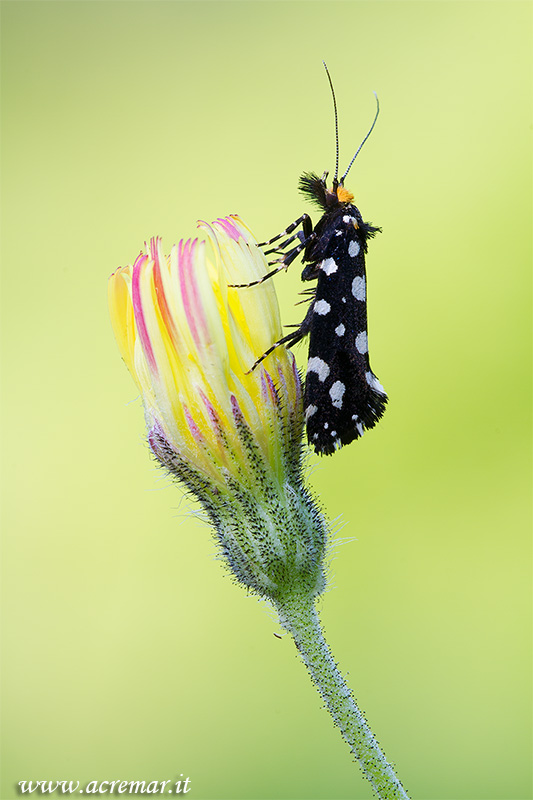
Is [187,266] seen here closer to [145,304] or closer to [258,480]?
[145,304]

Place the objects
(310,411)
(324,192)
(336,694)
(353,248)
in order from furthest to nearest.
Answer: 1. (324,192)
2. (353,248)
3. (310,411)
4. (336,694)

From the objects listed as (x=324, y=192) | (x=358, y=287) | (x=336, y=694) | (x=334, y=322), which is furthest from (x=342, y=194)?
(x=336, y=694)

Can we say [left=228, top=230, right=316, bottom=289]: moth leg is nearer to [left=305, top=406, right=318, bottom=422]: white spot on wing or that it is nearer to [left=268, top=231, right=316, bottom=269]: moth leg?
[left=268, top=231, right=316, bottom=269]: moth leg

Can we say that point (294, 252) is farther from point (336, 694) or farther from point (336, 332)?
point (336, 694)

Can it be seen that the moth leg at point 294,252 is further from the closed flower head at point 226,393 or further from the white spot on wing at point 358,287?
the closed flower head at point 226,393

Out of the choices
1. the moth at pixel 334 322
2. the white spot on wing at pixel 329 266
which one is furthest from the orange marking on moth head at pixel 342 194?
the white spot on wing at pixel 329 266
